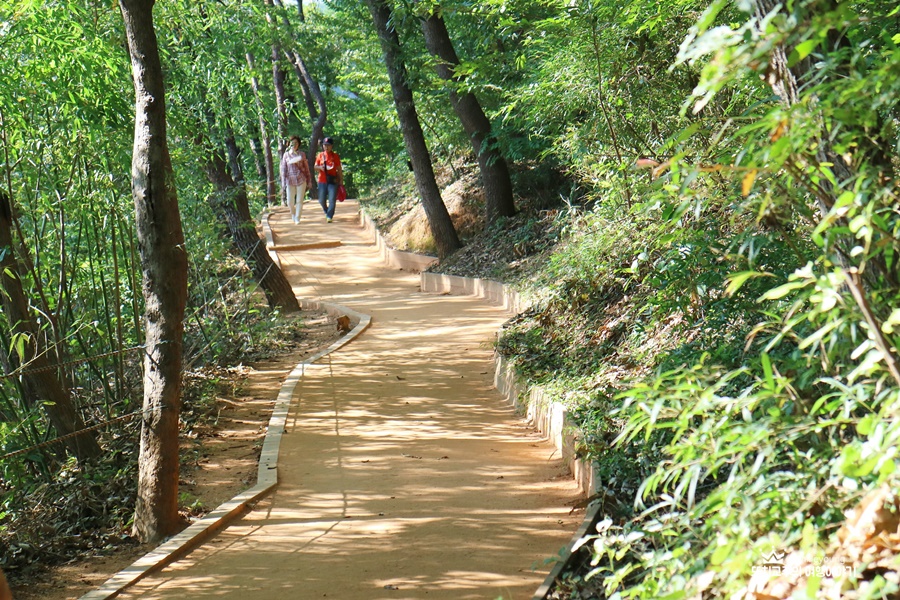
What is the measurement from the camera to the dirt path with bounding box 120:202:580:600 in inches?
183

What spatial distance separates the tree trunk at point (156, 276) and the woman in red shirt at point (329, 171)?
38.2 feet

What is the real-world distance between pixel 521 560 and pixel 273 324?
7.78m

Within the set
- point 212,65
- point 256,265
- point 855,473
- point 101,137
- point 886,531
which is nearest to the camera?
point 855,473

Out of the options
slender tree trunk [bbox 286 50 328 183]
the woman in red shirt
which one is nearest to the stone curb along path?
Result: the woman in red shirt

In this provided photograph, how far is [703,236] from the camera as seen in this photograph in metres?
4.75

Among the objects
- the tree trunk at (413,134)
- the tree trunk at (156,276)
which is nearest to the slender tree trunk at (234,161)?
the tree trunk at (413,134)

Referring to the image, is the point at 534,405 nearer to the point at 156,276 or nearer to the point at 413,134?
the point at 156,276

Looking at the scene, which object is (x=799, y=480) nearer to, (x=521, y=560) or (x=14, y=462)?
(x=521, y=560)

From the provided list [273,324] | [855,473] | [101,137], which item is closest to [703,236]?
[855,473]

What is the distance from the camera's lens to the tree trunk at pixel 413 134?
15.4m

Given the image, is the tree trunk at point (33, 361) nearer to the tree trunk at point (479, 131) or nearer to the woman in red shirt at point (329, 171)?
the tree trunk at point (479, 131)

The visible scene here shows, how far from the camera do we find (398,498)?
231 inches

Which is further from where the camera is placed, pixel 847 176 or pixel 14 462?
pixel 14 462

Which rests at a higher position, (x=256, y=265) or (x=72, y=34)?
(x=72, y=34)
